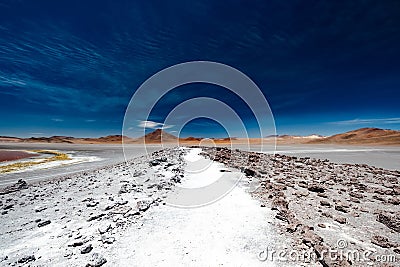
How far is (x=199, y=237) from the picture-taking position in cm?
406

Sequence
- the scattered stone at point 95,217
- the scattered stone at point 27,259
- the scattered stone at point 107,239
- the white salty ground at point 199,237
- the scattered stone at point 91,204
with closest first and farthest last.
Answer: the white salty ground at point 199,237
the scattered stone at point 27,259
the scattered stone at point 107,239
the scattered stone at point 95,217
the scattered stone at point 91,204

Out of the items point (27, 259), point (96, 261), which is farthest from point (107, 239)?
point (27, 259)

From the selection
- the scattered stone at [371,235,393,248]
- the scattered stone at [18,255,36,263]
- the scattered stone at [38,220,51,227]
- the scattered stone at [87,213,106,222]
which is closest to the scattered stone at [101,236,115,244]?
the scattered stone at [18,255,36,263]

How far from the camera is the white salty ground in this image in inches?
133

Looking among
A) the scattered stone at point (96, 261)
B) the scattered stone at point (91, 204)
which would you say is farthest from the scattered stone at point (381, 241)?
the scattered stone at point (91, 204)

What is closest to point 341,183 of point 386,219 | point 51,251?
point 386,219

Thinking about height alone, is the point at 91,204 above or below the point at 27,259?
above

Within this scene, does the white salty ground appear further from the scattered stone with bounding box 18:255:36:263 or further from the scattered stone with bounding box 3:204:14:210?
the scattered stone with bounding box 3:204:14:210

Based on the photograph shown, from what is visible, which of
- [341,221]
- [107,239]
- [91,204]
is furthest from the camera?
[91,204]

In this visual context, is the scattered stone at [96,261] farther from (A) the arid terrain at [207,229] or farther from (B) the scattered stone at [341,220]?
(B) the scattered stone at [341,220]

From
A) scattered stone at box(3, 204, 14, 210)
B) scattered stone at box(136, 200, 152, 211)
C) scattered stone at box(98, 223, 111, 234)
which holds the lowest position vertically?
scattered stone at box(3, 204, 14, 210)

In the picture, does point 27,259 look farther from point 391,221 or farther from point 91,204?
point 391,221

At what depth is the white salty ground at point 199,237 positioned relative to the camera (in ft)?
11.1

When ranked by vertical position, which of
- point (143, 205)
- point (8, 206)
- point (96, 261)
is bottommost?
point (8, 206)
